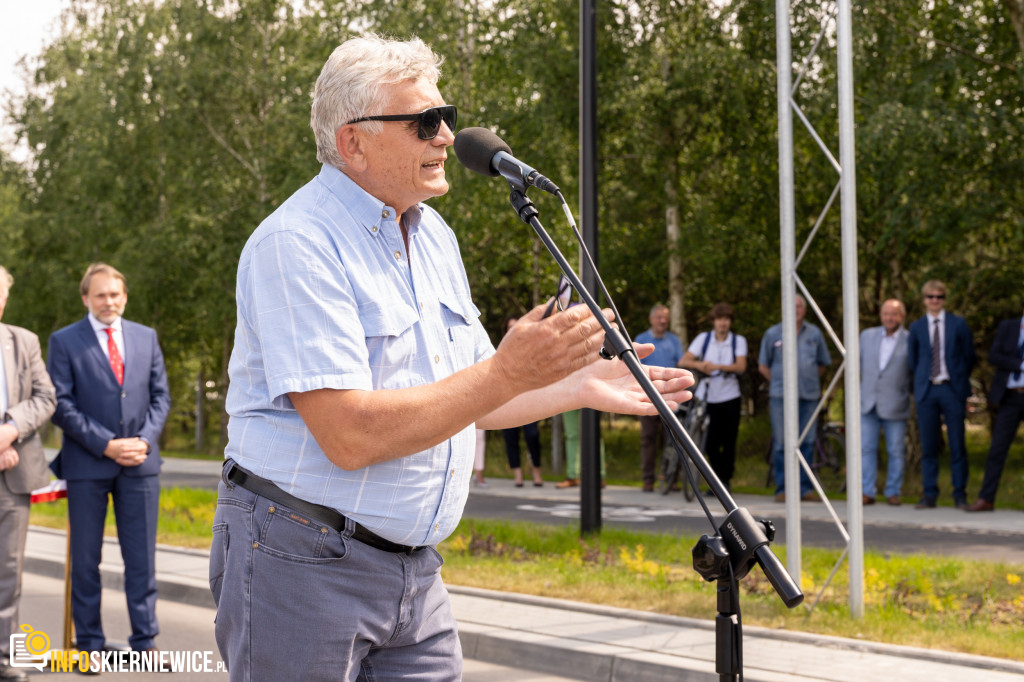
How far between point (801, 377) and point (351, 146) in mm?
11026

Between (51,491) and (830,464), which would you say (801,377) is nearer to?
(830,464)

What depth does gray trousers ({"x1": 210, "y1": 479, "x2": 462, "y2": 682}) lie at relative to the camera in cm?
237

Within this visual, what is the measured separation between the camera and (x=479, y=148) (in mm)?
2746

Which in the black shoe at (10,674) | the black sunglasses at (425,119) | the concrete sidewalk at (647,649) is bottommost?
the black shoe at (10,674)

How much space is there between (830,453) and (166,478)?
10.4 meters

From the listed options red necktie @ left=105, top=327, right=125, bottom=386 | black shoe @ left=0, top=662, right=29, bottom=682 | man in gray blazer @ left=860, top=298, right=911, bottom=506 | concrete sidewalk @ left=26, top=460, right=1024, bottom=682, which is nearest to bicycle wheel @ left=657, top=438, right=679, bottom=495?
man in gray blazer @ left=860, top=298, right=911, bottom=506

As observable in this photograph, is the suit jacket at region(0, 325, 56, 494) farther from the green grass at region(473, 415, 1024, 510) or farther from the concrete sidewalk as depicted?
the green grass at region(473, 415, 1024, 510)

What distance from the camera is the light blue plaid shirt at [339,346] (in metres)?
2.25

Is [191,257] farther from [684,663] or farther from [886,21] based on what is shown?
[684,663]

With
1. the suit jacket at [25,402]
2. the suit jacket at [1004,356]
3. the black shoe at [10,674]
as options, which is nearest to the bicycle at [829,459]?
the suit jacket at [1004,356]

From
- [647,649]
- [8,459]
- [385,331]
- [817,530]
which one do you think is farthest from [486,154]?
[817,530]

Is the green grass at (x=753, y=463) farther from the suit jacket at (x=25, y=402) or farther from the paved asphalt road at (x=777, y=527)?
the suit jacket at (x=25, y=402)

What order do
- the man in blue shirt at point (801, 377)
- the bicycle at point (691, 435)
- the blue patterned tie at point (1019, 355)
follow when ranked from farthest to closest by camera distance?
the bicycle at point (691, 435) < the man in blue shirt at point (801, 377) < the blue patterned tie at point (1019, 355)

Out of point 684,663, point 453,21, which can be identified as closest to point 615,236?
point 453,21
